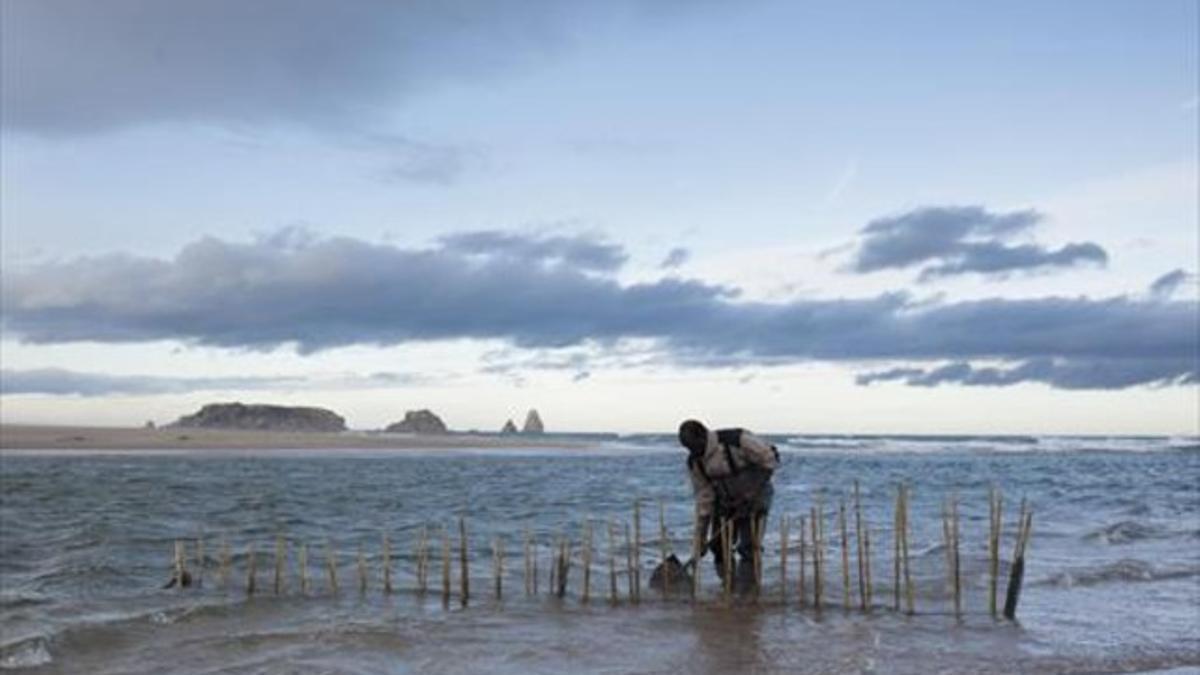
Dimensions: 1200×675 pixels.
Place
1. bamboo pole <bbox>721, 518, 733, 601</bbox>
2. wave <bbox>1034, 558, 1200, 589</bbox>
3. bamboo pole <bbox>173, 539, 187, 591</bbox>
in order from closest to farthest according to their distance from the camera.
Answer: bamboo pole <bbox>721, 518, 733, 601</bbox> < bamboo pole <bbox>173, 539, 187, 591</bbox> < wave <bbox>1034, 558, 1200, 589</bbox>

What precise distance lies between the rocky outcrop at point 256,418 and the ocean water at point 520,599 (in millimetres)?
83720

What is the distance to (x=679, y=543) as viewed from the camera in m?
24.0

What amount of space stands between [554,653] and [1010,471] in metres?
52.7

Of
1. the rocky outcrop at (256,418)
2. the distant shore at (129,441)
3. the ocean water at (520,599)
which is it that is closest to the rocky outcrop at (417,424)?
the rocky outcrop at (256,418)

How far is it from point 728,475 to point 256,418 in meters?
111

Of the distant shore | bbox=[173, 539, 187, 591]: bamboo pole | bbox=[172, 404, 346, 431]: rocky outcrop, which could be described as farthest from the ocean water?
bbox=[172, 404, 346, 431]: rocky outcrop

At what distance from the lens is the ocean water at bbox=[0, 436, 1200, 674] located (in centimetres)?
1277

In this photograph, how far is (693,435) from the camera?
51.4 ft

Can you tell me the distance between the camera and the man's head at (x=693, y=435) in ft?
51.4

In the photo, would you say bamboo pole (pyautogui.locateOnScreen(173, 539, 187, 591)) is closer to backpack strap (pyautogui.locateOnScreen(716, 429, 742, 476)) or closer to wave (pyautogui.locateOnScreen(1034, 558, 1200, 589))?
backpack strap (pyautogui.locateOnScreen(716, 429, 742, 476))

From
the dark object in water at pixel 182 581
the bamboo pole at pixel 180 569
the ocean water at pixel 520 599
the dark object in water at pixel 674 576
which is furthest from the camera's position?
the dark object in water at pixel 182 581

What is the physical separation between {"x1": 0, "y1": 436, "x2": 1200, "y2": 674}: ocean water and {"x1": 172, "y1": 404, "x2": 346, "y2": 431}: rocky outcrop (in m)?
83.7

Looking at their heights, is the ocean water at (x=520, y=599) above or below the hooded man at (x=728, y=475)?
below

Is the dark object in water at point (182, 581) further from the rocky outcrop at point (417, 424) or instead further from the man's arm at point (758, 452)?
the rocky outcrop at point (417, 424)
